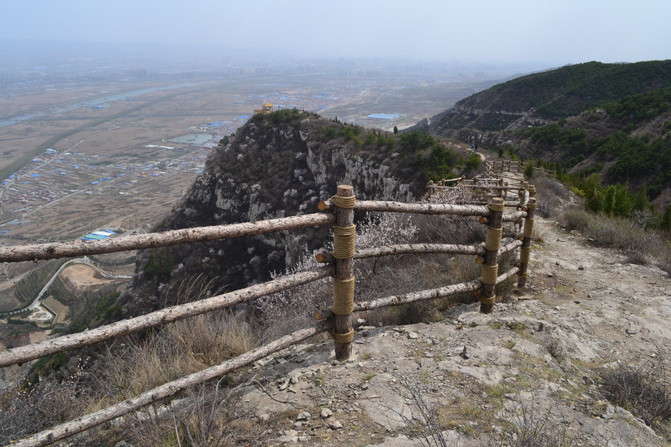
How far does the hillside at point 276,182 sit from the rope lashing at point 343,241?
2234cm

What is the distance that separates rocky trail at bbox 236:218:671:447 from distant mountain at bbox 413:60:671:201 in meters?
29.3

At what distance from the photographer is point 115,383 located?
10.7 ft

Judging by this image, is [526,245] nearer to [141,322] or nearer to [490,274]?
[490,274]

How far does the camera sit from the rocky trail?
100.0 inches

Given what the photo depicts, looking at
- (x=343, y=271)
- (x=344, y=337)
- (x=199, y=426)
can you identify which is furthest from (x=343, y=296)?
(x=199, y=426)

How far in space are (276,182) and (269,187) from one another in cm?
102

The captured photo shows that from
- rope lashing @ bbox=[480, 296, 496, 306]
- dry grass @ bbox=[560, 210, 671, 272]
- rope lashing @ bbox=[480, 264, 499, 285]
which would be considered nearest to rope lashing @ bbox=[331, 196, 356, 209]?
rope lashing @ bbox=[480, 264, 499, 285]

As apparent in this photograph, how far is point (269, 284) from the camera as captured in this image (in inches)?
125

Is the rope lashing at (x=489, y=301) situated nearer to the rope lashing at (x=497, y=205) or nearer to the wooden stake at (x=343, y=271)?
the rope lashing at (x=497, y=205)

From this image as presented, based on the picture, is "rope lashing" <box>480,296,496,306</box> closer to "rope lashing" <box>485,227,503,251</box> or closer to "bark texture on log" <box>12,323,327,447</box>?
"rope lashing" <box>485,227,503,251</box>

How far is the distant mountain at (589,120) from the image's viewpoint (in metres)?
31.5

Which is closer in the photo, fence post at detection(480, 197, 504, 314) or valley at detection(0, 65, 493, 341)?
fence post at detection(480, 197, 504, 314)

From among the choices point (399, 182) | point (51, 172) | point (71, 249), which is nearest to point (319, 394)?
point (71, 249)

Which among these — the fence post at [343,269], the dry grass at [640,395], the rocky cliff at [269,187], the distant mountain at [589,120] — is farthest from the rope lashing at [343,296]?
the distant mountain at [589,120]
